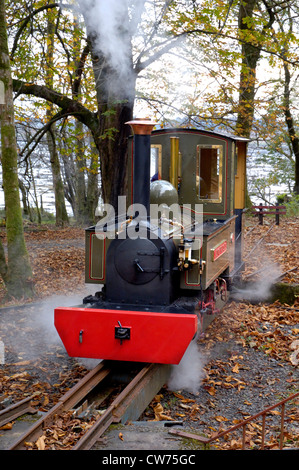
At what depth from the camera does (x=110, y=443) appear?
3652mm

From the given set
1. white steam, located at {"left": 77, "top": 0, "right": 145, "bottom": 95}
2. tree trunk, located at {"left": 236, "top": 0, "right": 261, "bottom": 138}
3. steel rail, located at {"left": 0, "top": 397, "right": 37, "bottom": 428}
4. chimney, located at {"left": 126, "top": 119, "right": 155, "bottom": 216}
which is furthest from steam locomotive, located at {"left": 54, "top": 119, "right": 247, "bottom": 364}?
tree trunk, located at {"left": 236, "top": 0, "right": 261, "bottom": 138}

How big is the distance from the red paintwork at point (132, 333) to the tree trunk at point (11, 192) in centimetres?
321

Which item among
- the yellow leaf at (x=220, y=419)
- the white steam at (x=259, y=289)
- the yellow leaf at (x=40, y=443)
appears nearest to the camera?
the yellow leaf at (x=40, y=443)

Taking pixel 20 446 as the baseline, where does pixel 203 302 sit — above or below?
above

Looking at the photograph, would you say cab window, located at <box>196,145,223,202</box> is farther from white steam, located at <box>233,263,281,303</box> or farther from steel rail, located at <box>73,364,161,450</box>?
steel rail, located at <box>73,364,161,450</box>

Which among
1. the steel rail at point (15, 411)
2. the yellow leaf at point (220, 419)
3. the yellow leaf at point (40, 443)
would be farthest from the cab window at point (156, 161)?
the yellow leaf at point (40, 443)

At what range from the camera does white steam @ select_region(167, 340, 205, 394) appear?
16.9ft

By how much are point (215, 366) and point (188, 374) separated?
432mm

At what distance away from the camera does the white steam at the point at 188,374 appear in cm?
514

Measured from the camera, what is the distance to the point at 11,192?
7910mm

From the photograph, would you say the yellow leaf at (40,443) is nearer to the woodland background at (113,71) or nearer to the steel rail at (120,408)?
the steel rail at (120,408)
